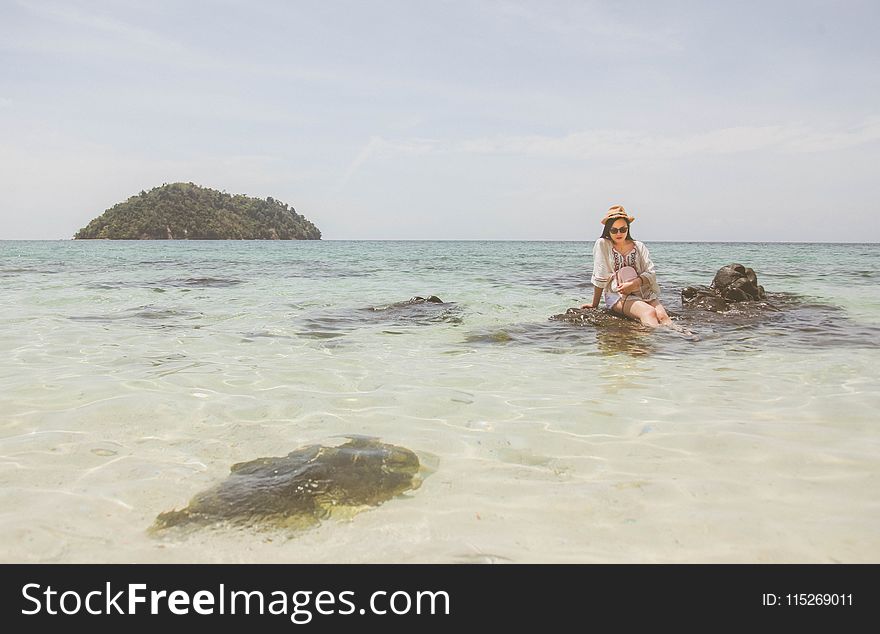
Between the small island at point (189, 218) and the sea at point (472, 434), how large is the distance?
379ft

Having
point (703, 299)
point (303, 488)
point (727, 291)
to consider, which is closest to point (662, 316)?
point (703, 299)

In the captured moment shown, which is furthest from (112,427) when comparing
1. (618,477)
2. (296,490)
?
(618,477)

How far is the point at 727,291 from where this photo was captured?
1070 centimetres

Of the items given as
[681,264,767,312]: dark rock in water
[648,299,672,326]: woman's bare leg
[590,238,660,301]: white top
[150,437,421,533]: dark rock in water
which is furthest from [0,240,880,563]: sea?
[681,264,767,312]: dark rock in water

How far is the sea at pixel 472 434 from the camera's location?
2.31 m

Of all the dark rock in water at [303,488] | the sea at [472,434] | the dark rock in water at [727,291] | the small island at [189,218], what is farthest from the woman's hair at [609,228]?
the small island at [189,218]

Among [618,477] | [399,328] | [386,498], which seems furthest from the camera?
[399,328]

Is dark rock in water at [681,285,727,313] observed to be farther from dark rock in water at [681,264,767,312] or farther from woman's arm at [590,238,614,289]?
woman's arm at [590,238,614,289]

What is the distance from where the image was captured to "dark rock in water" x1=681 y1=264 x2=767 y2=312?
1041 cm

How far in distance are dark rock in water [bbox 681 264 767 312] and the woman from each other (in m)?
2.39
